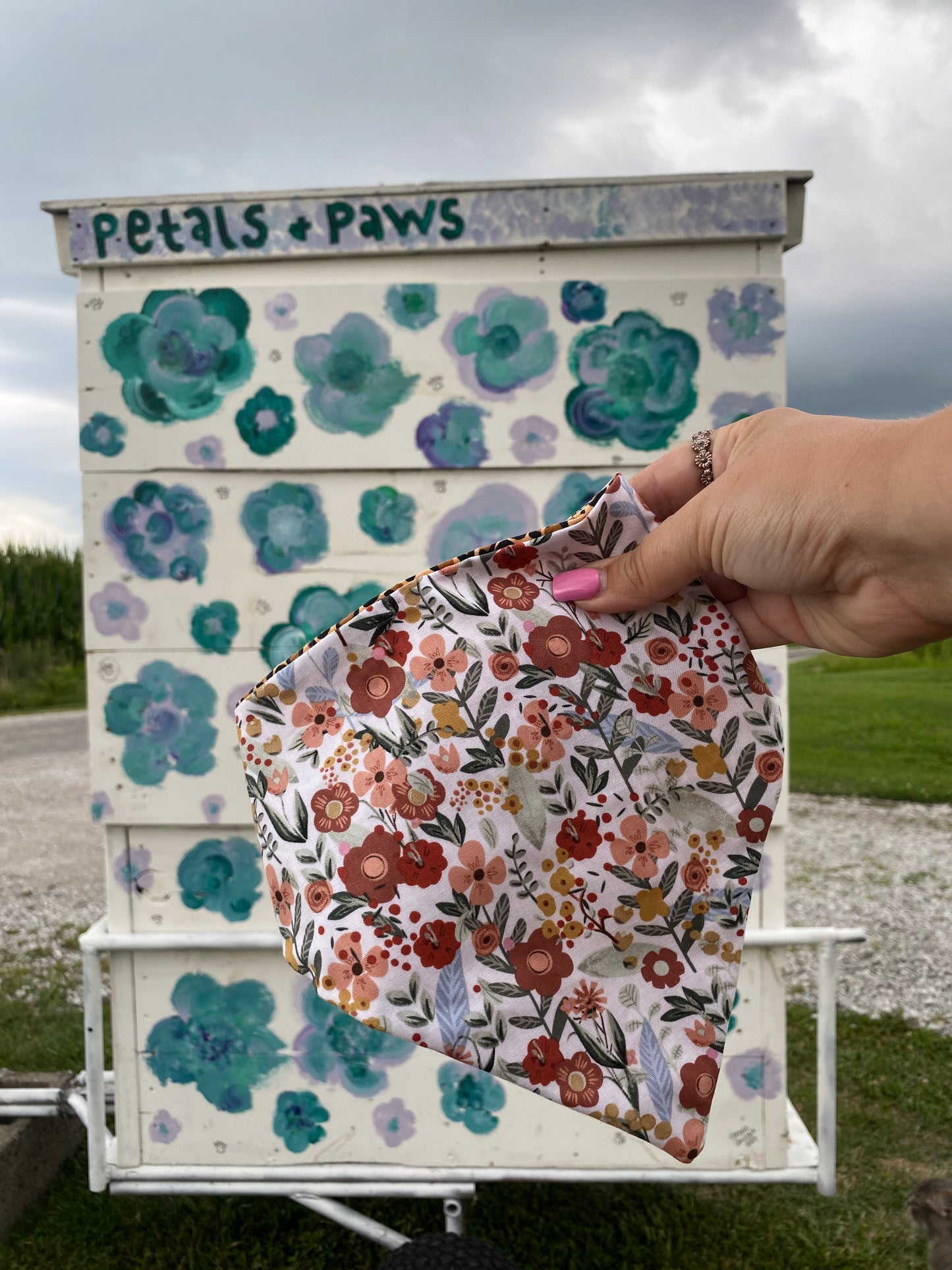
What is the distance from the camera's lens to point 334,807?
1377 mm

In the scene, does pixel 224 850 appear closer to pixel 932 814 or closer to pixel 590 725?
pixel 590 725

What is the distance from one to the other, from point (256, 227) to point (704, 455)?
1.66m

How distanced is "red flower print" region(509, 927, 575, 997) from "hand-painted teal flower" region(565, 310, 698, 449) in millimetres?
1451

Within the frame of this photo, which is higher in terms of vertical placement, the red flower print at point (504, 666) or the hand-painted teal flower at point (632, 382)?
the hand-painted teal flower at point (632, 382)

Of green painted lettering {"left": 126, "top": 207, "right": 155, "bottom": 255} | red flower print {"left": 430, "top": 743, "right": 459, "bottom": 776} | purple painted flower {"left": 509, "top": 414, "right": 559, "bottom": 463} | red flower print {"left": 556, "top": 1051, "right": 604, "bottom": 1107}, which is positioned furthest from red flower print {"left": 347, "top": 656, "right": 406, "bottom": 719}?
green painted lettering {"left": 126, "top": 207, "right": 155, "bottom": 255}

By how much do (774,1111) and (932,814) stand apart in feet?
23.5

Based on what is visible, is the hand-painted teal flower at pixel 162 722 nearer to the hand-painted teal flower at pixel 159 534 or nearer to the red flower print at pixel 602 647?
the hand-painted teal flower at pixel 159 534

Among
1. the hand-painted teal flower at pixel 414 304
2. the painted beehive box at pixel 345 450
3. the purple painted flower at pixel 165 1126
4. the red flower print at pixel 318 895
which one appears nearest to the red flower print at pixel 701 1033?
the red flower print at pixel 318 895

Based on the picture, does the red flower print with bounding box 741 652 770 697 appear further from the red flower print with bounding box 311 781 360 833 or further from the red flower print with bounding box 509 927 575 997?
the red flower print with bounding box 311 781 360 833

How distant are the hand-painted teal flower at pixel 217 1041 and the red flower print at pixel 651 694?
1.73m

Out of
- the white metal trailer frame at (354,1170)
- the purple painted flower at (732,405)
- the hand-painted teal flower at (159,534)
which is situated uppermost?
the purple painted flower at (732,405)

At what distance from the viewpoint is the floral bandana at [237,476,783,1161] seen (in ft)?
4.39

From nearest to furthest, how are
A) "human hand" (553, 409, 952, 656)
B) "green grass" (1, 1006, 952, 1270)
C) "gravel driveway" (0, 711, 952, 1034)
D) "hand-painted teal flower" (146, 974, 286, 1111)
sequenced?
"human hand" (553, 409, 952, 656) → "hand-painted teal flower" (146, 974, 286, 1111) → "green grass" (1, 1006, 952, 1270) → "gravel driveway" (0, 711, 952, 1034)

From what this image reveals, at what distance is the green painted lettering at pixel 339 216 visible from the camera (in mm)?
2449
